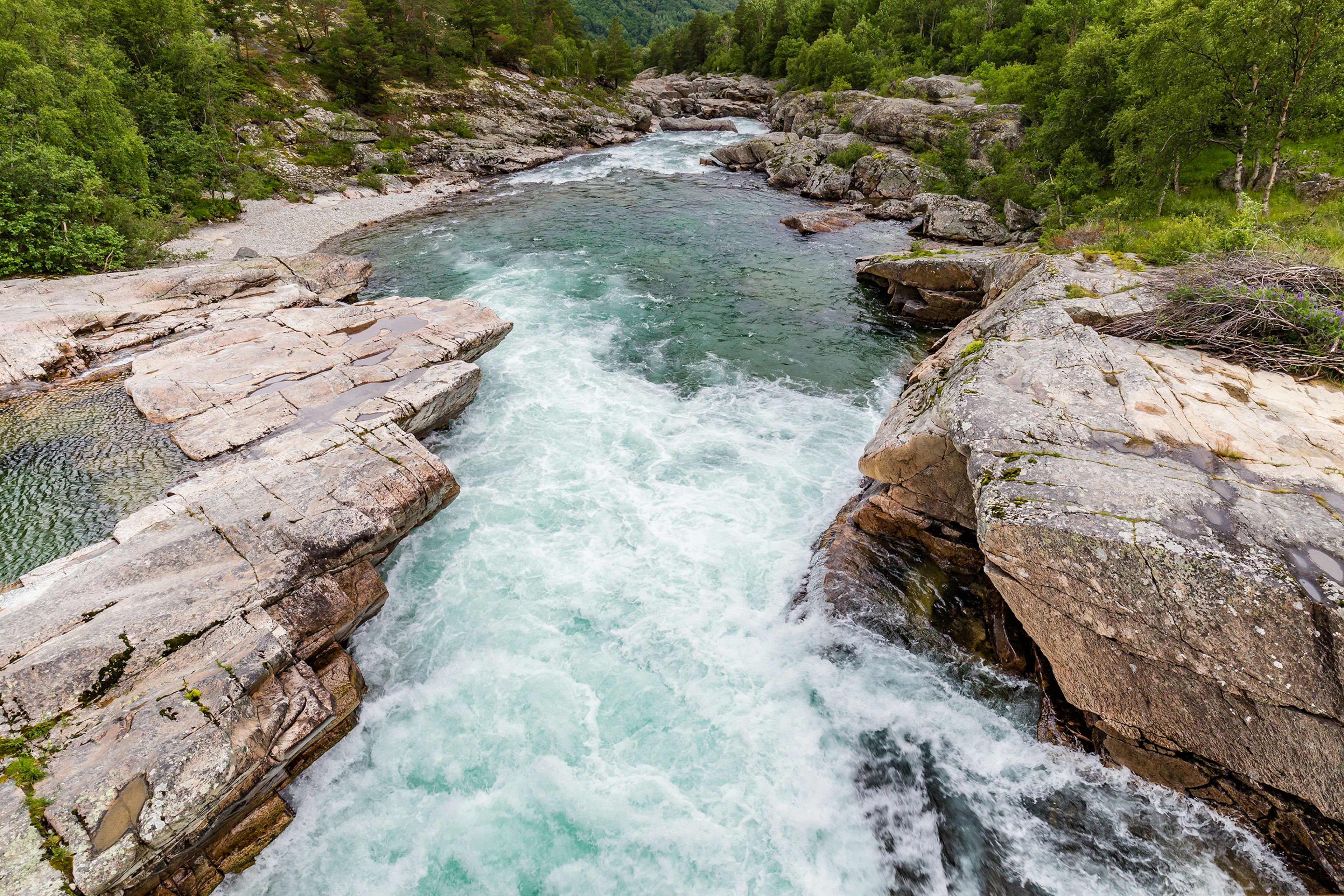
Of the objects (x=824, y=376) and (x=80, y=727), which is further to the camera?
(x=824, y=376)

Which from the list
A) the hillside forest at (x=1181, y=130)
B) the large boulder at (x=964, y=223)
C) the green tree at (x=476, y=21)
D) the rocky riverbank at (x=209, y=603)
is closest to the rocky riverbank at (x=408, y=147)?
A: the green tree at (x=476, y=21)

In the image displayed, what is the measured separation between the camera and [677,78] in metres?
104

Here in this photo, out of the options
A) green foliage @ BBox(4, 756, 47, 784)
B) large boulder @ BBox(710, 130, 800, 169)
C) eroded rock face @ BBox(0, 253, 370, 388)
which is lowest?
green foliage @ BBox(4, 756, 47, 784)

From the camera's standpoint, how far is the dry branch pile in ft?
30.7

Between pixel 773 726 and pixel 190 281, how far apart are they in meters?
23.3

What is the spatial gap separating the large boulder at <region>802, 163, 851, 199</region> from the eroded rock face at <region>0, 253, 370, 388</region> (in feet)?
104

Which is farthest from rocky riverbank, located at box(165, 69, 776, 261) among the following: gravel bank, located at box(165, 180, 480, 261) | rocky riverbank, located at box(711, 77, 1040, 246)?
rocky riverbank, located at box(711, 77, 1040, 246)

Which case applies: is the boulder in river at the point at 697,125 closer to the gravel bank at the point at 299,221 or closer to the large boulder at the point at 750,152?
the large boulder at the point at 750,152

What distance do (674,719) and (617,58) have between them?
302 ft

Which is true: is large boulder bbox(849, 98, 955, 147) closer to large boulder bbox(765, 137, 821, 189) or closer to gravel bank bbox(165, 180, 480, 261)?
large boulder bbox(765, 137, 821, 189)

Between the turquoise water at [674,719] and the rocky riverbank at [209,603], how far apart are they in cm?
106

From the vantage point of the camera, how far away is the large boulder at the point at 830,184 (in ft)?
123

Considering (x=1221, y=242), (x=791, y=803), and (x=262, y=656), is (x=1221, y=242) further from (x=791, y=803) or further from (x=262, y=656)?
(x=262, y=656)

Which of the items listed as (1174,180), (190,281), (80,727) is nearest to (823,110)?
(1174,180)
